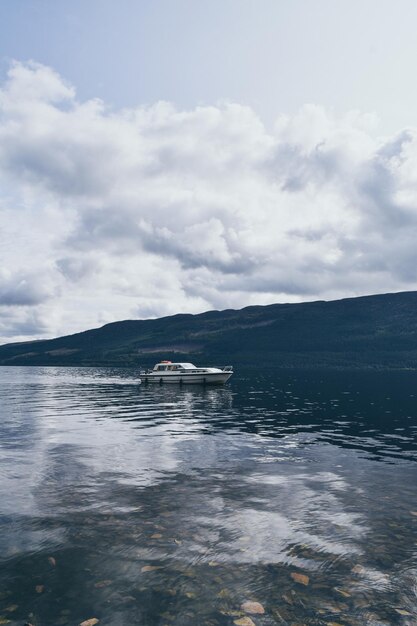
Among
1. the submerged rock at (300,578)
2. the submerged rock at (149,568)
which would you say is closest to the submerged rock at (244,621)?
the submerged rock at (300,578)

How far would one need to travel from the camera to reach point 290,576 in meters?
11.4

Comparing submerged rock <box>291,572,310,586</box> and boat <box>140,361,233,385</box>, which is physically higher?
boat <box>140,361,233,385</box>

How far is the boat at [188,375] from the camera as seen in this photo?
90.1 metres

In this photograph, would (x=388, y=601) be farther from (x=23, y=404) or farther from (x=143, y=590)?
(x=23, y=404)

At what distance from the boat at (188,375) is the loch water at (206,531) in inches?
2225

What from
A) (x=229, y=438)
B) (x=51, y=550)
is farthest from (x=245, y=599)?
(x=229, y=438)

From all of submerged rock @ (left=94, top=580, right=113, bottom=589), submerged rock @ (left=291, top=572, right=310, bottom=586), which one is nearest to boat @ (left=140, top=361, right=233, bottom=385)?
submerged rock @ (left=291, top=572, right=310, bottom=586)

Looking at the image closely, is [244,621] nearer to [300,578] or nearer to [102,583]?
[300,578]

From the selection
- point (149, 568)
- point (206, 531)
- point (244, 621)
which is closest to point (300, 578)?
point (244, 621)

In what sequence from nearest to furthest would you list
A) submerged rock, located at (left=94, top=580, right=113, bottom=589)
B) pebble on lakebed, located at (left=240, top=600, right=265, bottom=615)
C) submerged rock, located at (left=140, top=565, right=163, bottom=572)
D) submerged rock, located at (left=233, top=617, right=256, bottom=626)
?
1. submerged rock, located at (left=233, top=617, right=256, bottom=626)
2. pebble on lakebed, located at (left=240, top=600, right=265, bottom=615)
3. submerged rock, located at (left=94, top=580, right=113, bottom=589)
4. submerged rock, located at (left=140, top=565, right=163, bottom=572)

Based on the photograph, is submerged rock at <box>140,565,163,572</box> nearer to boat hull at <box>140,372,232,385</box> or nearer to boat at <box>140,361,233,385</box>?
boat at <box>140,361,233,385</box>

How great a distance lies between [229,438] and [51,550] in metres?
22.4

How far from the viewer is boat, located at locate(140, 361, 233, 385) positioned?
295 feet

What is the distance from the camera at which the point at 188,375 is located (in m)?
91.5
